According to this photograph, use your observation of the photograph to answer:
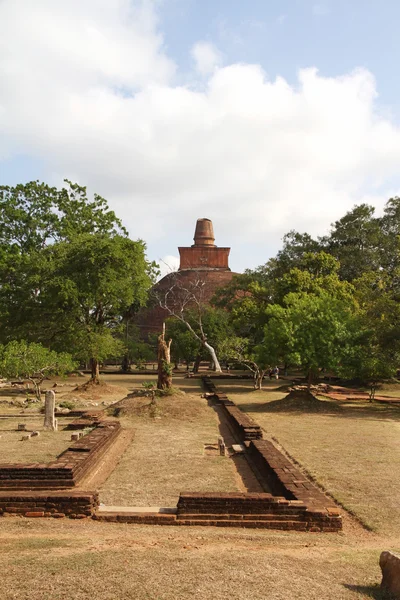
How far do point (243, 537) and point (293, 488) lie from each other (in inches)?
55.6

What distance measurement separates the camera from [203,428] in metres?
13.1

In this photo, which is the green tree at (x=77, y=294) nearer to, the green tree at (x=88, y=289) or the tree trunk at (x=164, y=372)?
the green tree at (x=88, y=289)

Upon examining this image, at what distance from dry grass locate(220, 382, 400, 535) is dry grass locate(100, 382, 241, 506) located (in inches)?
60.3

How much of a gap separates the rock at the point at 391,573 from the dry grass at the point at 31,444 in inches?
258

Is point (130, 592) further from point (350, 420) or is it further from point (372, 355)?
A: point (372, 355)

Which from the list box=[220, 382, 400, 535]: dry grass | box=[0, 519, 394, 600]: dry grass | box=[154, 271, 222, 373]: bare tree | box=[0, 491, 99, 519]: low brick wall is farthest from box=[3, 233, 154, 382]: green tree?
box=[154, 271, 222, 373]: bare tree

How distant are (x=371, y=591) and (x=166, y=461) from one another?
545cm

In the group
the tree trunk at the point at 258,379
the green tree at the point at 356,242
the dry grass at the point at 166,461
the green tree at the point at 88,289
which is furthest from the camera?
the green tree at the point at 356,242

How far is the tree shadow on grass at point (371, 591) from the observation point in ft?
13.2

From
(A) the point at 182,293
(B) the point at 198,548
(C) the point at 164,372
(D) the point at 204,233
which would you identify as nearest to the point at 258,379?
(C) the point at 164,372

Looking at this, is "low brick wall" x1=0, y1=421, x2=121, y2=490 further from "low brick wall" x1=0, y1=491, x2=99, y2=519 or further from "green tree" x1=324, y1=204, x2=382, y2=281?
"green tree" x1=324, y1=204, x2=382, y2=281

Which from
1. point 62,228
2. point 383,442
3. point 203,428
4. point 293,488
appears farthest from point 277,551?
point 62,228

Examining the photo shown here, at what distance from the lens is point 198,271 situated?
53781 mm

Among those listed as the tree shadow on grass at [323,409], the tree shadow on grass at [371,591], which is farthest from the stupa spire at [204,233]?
the tree shadow on grass at [371,591]
